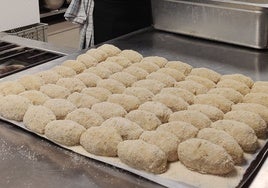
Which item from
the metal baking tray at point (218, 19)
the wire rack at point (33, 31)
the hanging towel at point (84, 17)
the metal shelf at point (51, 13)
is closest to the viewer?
the metal baking tray at point (218, 19)

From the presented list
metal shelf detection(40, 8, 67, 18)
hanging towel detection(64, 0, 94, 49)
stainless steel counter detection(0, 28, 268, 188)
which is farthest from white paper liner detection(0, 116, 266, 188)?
metal shelf detection(40, 8, 67, 18)

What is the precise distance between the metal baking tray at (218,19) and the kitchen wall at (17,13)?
89 centimetres

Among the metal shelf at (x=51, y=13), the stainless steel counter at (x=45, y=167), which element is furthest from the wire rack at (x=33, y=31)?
the stainless steel counter at (x=45, y=167)

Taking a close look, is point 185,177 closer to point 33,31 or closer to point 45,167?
point 45,167

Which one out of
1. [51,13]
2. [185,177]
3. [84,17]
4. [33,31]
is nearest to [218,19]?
[84,17]

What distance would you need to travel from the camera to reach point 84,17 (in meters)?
1.77

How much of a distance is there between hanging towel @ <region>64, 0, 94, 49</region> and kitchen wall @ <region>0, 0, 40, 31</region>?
0.55 metres

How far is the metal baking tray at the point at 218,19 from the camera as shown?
1482mm

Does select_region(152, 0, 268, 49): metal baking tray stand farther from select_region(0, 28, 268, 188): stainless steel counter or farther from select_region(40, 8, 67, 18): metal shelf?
select_region(40, 8, 67, 18): metal shelf

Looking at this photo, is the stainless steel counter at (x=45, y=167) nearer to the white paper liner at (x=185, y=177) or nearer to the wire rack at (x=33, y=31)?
the white paper liner at (x=185, y=177)

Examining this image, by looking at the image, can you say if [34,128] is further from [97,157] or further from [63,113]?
[97,157]

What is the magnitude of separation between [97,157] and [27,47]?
913 mm

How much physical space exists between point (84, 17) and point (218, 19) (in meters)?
0.59

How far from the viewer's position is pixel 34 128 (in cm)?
95
